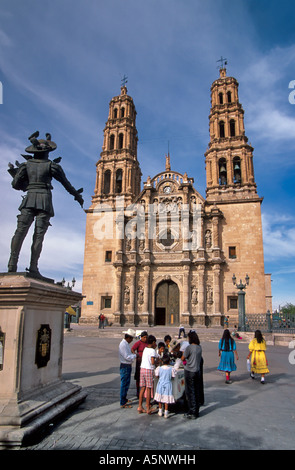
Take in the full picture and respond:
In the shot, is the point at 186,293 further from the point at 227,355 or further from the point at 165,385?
the point at 165,385

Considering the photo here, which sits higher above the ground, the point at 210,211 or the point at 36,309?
the point at 210,211

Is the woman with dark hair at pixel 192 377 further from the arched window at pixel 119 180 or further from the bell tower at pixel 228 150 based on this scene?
the arched window at pixel 119 180

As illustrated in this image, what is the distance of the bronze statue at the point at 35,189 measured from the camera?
5012 millimetres

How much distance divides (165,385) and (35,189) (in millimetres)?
4036

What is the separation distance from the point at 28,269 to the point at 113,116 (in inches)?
1300

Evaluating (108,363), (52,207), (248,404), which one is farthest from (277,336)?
(52,207)

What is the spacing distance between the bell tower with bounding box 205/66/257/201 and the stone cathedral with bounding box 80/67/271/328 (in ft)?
0.32

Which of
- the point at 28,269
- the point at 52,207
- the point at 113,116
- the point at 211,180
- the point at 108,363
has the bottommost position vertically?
the point at 108,363

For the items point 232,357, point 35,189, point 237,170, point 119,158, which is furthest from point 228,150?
point 35,189

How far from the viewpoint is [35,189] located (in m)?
5.21
